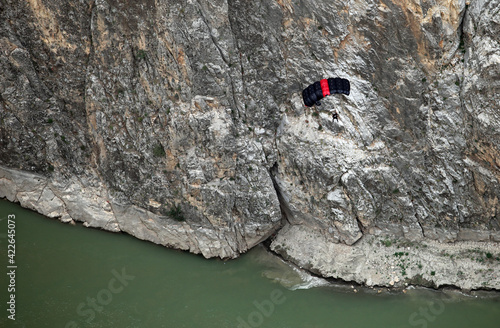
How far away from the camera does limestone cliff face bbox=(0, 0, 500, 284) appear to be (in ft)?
84.1

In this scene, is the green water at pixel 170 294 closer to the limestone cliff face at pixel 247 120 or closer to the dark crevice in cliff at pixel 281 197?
the limestone cliff face at pixel 247 120

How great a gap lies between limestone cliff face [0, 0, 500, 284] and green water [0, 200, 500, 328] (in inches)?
45.0

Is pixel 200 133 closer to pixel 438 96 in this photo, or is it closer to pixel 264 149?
pixel 264 149

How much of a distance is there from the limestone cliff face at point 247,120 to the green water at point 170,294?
114 cm

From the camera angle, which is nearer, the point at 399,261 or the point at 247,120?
the point at 399,261

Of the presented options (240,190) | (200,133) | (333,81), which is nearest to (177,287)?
(240,190)

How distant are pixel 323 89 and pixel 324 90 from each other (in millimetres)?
74

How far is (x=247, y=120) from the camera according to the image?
2850 centimetres

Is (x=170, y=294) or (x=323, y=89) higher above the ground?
(x=323, y=89)

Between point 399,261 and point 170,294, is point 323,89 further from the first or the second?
point 170,294

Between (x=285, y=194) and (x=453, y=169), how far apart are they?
8841mm

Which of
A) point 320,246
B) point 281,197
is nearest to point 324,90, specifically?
point 281,197

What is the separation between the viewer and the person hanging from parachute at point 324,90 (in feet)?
87.3

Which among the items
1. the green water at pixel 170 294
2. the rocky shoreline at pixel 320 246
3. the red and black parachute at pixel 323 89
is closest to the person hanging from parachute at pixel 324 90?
the red and black parachute at pixel 323 89
